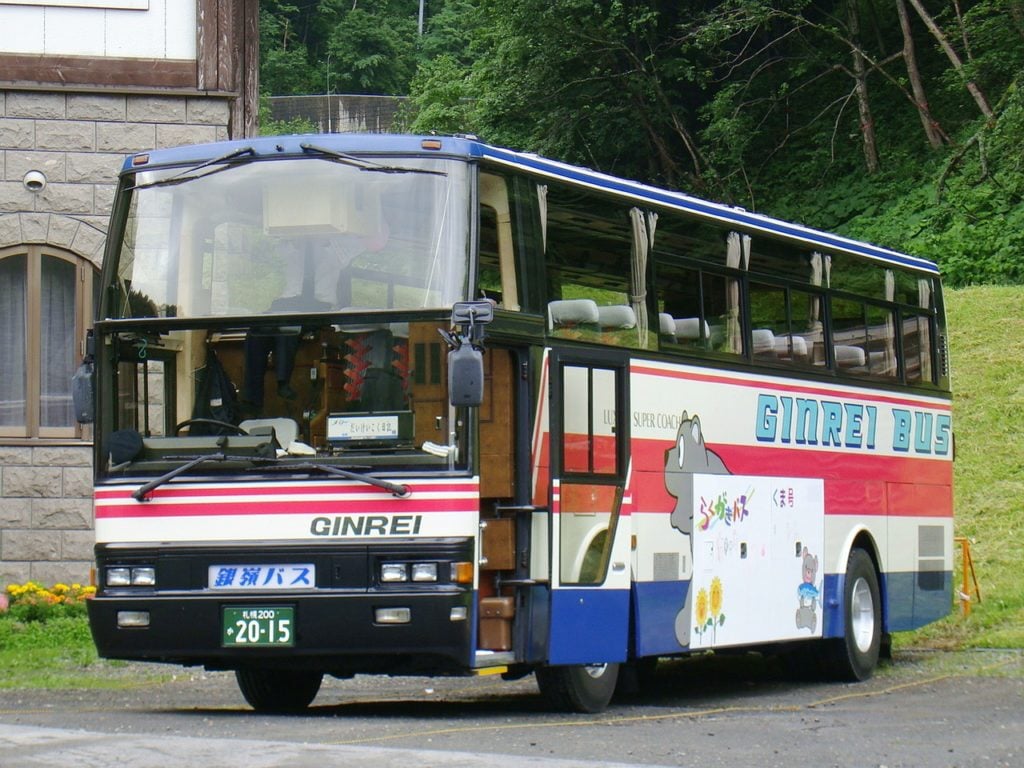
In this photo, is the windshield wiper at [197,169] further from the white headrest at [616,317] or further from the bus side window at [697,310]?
the bus side window at [697,310]

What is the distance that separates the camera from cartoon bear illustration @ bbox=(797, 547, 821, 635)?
15602 millimetres

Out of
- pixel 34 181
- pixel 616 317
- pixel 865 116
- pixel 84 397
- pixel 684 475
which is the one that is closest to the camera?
pixel 84 397

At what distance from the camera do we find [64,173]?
19.0 metres

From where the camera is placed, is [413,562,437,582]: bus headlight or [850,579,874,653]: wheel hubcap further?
[850,579,874,653]: wheel hubcap

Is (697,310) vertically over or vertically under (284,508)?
over

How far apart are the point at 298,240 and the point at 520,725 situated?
3.25m

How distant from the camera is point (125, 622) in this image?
1145 cm

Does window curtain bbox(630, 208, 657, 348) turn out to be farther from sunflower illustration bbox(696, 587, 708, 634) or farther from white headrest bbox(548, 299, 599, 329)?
sunflower illustration bbox(696, 587, 708, 634)

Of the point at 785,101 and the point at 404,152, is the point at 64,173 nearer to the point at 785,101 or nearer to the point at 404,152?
the point at 404,152

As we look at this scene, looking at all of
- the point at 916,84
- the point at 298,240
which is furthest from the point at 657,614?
Result: the point at 916,84

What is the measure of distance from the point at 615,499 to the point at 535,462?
3.49 feet

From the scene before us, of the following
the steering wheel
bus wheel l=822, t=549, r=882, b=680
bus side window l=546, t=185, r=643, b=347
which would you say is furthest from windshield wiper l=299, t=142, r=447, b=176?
bus wheel l=822, t=549, r=882, b=680

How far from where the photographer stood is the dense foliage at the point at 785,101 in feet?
126

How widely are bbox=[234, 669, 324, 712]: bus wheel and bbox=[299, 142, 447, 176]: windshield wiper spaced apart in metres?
3.58
